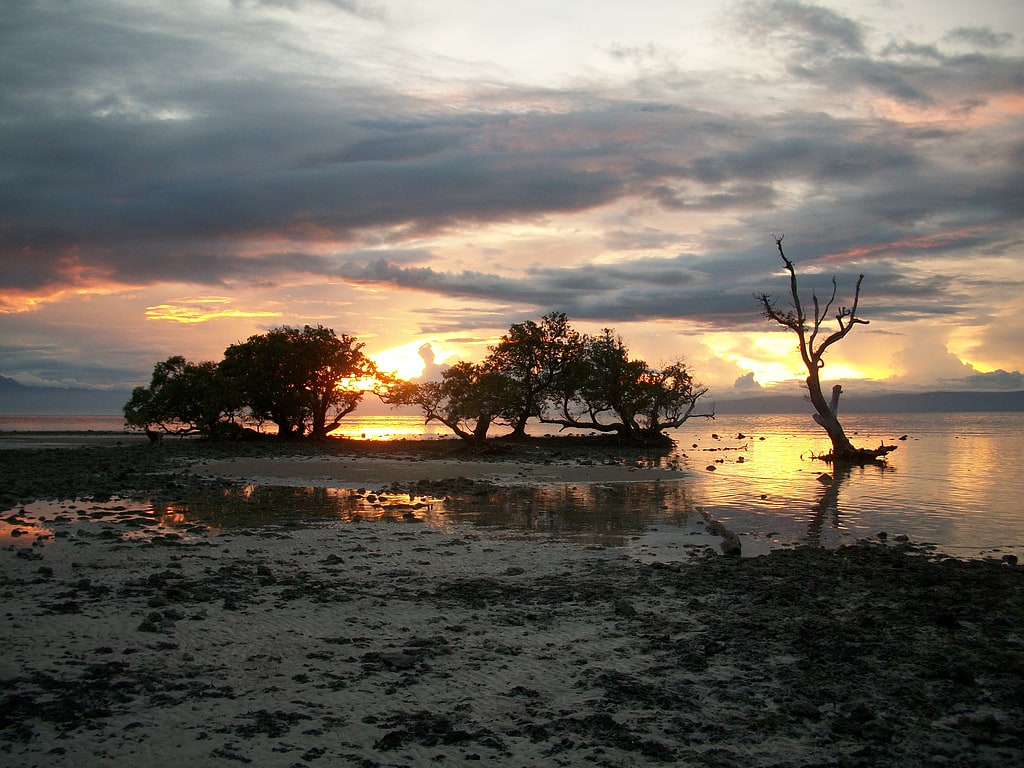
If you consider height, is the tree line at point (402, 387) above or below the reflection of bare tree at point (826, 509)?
above

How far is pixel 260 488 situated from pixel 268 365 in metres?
25.2

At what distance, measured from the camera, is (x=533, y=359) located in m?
50.7

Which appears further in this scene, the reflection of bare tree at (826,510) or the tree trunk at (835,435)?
the tree trunk at (835,435)

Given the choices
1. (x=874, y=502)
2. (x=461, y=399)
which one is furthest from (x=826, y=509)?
(x=461, y=399)

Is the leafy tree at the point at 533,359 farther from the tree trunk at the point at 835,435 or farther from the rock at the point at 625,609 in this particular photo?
the rock at the point at 625,609

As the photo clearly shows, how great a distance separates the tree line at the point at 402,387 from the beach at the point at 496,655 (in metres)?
30.2

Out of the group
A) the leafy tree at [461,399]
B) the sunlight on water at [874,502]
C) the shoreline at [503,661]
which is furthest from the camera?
the leafy tree at [461,399]

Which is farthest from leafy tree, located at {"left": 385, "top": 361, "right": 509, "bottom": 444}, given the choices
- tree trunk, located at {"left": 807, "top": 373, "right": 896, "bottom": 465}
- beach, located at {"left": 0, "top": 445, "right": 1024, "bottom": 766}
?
beach, located at {"left": 0, "top": 445, "right": 1024, "bottom": 766}

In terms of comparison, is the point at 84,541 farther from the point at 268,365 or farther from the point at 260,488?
the point at 268,365

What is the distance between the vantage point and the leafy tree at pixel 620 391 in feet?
171

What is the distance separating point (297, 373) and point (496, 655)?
141ft

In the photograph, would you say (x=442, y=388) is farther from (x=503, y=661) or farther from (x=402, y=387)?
(x=503, y=661)

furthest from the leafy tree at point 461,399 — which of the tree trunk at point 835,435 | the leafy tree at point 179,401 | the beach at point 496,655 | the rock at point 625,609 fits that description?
the rock at point 625,609

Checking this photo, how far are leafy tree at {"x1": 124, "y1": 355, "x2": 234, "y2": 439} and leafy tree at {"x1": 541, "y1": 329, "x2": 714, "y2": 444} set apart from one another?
22.5m
